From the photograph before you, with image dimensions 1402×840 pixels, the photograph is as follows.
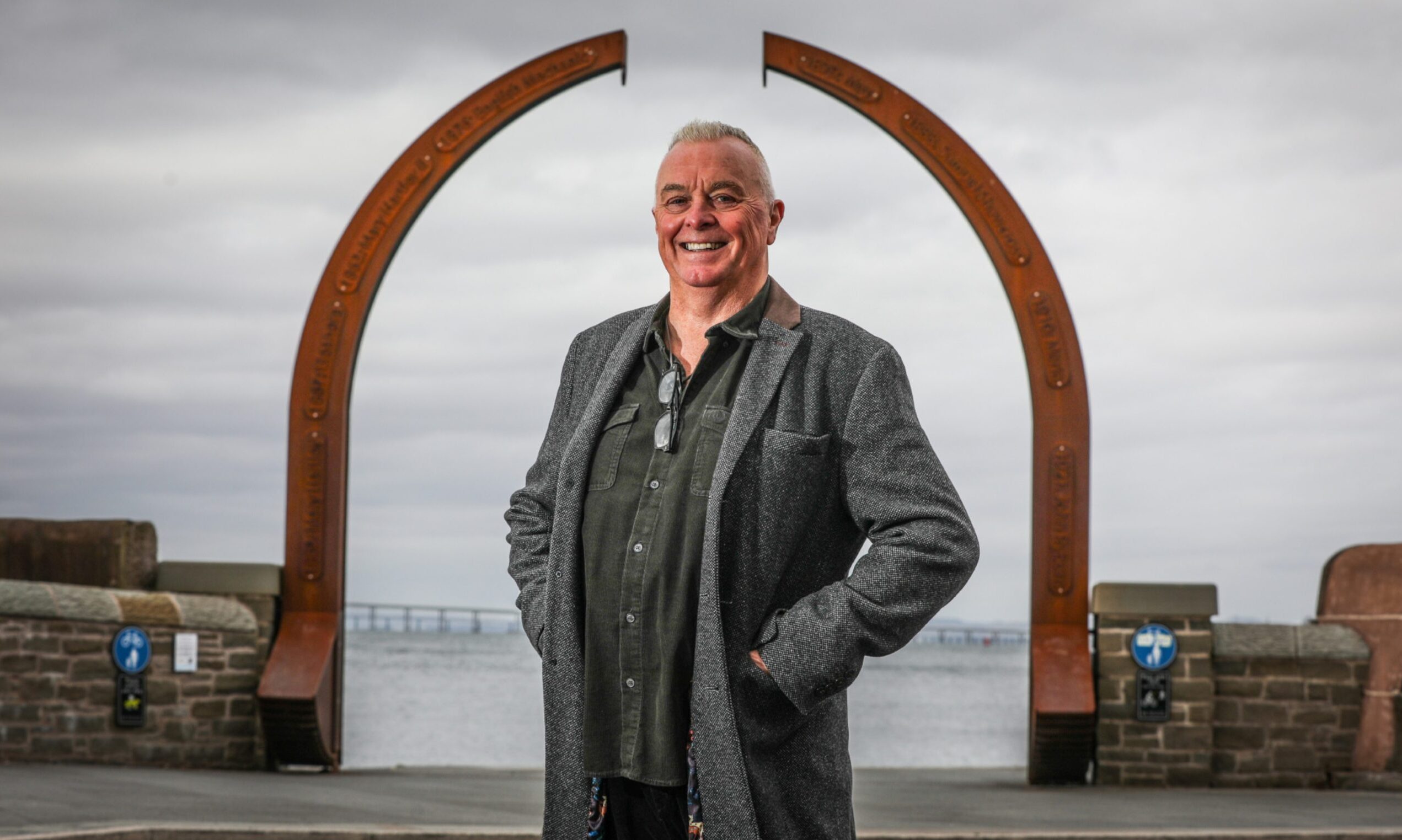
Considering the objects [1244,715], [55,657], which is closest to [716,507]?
[55,657]

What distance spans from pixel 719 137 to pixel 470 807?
4.79 meters

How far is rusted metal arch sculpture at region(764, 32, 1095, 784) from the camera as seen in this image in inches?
320

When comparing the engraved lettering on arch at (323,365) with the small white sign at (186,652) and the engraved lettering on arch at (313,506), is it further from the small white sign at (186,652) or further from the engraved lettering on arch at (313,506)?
the small white sign at (186,652)

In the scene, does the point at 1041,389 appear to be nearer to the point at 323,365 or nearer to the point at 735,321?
the point at 323,365

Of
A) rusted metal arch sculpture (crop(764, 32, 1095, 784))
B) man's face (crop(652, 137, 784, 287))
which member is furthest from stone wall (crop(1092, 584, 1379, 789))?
man's face (crop(652, 137, 784, 287))

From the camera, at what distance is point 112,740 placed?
774cm

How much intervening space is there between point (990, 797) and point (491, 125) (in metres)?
4.48

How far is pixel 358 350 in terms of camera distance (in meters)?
8.44

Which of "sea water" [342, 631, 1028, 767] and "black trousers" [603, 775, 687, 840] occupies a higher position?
"black trousers" [603, 775, 687, 840]

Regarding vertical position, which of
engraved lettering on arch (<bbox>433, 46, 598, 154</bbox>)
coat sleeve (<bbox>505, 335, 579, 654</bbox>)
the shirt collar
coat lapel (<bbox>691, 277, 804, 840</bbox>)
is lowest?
coat lapel (<bbox>691, 277, 804, 840</bbox>)

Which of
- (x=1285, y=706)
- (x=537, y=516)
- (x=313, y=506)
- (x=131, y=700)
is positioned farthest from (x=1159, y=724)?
(x=537, y=516)

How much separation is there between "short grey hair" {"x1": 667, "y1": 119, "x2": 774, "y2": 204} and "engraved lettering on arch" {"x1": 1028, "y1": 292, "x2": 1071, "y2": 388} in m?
6.23

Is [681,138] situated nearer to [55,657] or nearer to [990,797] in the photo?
[990,797]

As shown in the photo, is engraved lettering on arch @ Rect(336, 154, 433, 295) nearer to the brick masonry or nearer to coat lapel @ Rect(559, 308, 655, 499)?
the brick masonry
